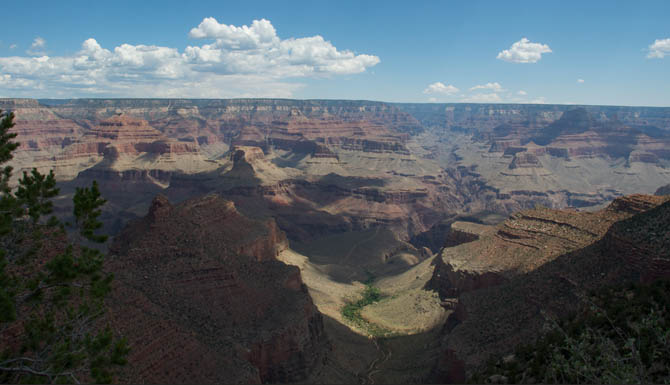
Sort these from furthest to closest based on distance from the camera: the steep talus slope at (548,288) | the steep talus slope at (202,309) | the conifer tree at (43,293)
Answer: the steep talus slope at (548,288) → the steep talus slope at (202,309) → the conifer tree at (43,293)

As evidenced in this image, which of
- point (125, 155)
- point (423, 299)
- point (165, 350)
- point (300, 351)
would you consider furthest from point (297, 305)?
point (125, 155)

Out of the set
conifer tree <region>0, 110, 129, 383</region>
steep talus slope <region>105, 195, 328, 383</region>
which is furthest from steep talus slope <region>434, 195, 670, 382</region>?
conifer tree <region>0, 110, 129, 383</region>

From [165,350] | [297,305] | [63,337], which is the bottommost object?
[297,305]

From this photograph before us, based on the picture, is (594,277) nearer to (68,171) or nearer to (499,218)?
(499,218)

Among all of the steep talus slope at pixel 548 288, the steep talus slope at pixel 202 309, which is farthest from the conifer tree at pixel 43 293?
the steep talus slope at pixel 548 288

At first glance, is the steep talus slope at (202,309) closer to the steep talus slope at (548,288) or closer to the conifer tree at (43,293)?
the conifer tree at (43,293)

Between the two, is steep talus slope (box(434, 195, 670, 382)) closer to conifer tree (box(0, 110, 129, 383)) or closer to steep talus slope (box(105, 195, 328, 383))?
steep talus slope (box(105, 195, 328, 383))

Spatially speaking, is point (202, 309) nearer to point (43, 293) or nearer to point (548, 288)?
point (43, 293)
